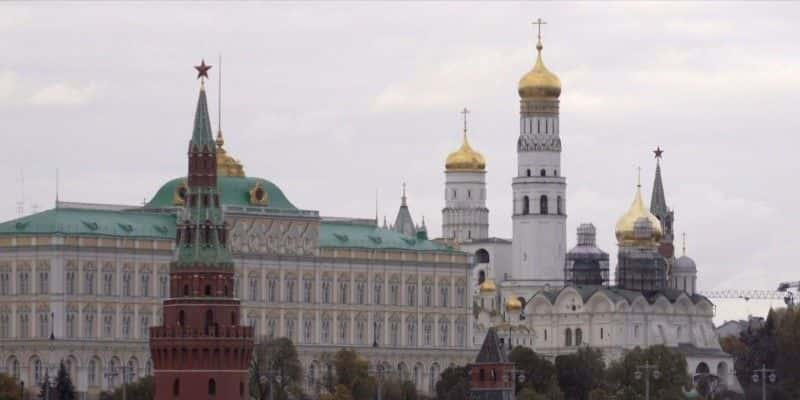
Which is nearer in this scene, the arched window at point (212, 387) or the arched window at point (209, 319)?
the arched window at point (212, 387)

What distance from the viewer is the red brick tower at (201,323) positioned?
177250 mm

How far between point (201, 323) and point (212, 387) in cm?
300

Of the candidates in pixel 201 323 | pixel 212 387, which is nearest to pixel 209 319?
pixel 201 323

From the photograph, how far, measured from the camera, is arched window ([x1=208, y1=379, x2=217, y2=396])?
176875 millimetres

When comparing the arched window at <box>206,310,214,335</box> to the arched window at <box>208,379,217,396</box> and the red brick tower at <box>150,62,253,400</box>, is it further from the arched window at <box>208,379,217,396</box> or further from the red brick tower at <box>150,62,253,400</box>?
the arched window at <box>208,379,217,396</box>

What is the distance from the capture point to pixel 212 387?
177 metres

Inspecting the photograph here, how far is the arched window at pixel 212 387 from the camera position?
17688 cm

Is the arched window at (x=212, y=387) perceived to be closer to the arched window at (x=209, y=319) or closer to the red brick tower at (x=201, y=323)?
the red brick tower at (x=201, y=323)

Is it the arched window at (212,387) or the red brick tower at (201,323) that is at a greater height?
the red brick tower at (201,323)

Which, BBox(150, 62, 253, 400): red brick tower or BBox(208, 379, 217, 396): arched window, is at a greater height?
BBox(150, 62, 253, 400): red brick tower

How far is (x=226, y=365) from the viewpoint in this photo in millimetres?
177750

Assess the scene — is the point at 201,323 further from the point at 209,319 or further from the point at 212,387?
the point at 212,387

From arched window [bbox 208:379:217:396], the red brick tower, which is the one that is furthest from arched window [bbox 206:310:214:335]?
arched window [bbox 208:379:217:396]

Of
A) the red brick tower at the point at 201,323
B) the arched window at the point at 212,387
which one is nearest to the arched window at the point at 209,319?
the red brick tower at the point at 201,323
